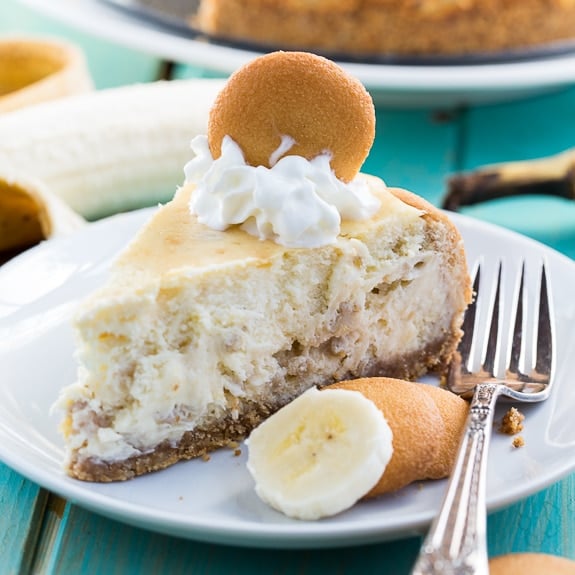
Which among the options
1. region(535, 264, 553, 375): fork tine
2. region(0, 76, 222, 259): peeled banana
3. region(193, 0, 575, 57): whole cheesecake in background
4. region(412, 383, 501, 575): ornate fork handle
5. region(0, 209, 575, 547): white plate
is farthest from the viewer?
region(193, 0, 575, 57): whole cheesecake in background

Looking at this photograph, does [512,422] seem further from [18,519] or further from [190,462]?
[18,519]

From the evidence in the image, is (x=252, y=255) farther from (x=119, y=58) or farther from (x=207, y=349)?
(x=119, y=58)

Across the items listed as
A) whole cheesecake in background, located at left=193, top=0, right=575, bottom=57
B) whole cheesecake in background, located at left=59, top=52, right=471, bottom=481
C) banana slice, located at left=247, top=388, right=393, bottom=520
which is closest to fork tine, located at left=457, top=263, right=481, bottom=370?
whole cheesecake in background, located at left=59, top=52, right=471, bottom=481

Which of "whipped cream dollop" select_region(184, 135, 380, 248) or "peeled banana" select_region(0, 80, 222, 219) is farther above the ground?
"whipped cream dollop" select_region(184, 135, 380, 248)

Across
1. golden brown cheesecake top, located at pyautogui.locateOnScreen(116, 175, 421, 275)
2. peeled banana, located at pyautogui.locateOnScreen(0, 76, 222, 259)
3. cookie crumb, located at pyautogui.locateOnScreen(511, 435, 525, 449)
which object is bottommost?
peeled banana, located at pyautogui.locateOnScreen(0, 76, 222, 259)

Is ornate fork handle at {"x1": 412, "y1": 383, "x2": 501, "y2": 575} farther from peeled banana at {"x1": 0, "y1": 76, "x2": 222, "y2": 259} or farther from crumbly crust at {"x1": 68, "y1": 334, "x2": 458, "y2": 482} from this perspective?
peeled banana at {"x1": 0, "y1": 76, "x2": 222, "y2": 259}

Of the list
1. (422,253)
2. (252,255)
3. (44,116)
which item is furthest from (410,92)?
(252,255)

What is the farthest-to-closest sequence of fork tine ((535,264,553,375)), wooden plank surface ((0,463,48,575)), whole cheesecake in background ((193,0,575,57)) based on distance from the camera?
Answer: whole cheesecake in background ((193,0,575,57)) < fork tine ((535,264,553,375)) < wooden plank surface ((0,463,48,575))
